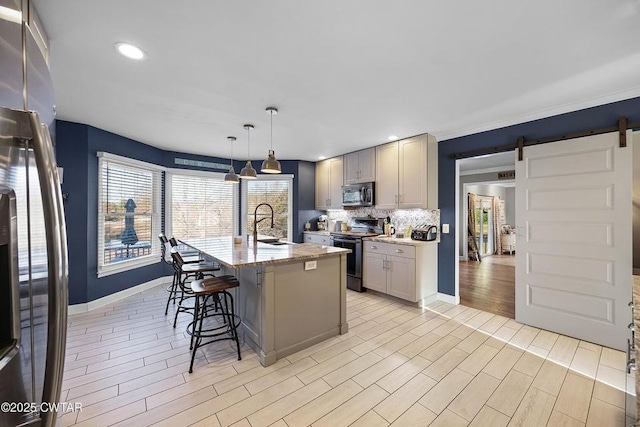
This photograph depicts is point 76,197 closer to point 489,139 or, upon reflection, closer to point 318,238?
point 318,238

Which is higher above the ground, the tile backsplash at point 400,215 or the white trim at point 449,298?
the tile backsplash at point 400,215

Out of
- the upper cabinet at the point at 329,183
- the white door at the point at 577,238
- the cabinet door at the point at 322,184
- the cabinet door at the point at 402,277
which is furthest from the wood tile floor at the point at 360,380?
the cabinet door at the point at 322,184

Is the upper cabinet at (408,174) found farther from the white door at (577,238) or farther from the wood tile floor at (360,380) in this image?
the wood tile floor at (360,380)

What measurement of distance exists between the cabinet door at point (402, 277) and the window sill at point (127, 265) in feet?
13.2

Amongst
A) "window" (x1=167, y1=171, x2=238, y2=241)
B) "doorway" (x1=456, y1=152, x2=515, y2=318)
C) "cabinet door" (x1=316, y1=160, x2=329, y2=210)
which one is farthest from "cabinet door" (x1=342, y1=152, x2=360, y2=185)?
"window" (x1=167, y1=171, x2=238, y2=241)

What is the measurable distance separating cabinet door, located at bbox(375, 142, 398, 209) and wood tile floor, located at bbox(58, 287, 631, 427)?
205 centimetres

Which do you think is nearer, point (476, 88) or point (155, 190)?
point (476, 88)

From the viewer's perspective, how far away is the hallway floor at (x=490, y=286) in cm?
386

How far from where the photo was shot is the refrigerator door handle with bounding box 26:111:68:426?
2.07 feet

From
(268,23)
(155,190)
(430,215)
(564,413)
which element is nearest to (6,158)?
(268,23)

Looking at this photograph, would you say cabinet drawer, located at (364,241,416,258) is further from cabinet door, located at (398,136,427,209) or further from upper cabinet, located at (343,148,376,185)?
upper cabinet, located at (343,148,376,185)

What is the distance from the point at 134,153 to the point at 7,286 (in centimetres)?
453

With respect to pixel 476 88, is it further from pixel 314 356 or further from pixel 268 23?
pixel 314 356

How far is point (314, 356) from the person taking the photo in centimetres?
253
